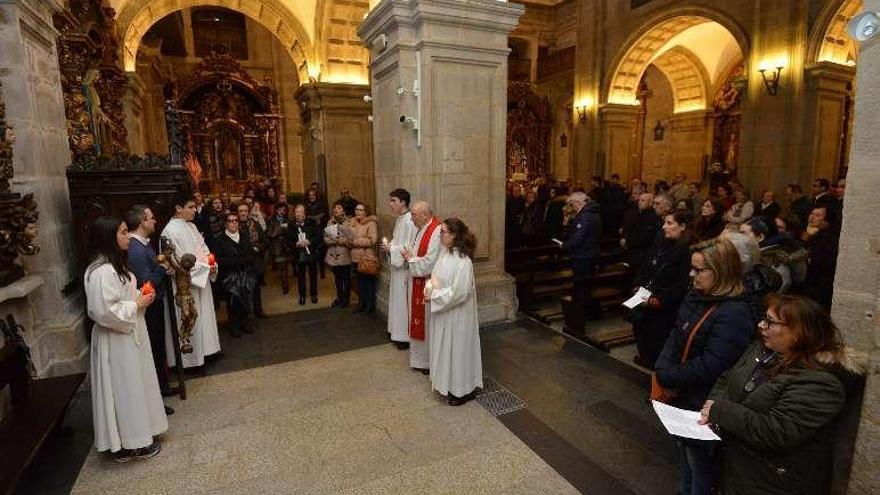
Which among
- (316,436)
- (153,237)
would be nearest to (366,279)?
(153,237)

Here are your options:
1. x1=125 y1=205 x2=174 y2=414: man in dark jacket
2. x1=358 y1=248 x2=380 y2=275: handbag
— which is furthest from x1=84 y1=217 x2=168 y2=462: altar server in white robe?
x1=358 y1=248 x2=380 y2=275: handbag

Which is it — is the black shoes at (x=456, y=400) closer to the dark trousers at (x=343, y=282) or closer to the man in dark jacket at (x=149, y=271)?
the man in dark jacket at (x=149, y=271)

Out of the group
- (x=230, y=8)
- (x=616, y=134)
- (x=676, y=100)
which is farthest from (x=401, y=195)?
(x=676, y=100)

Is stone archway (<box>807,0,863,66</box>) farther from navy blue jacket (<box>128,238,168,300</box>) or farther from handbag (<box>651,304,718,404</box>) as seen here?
navy blue jacket (<box>128,238,168,300</box>)

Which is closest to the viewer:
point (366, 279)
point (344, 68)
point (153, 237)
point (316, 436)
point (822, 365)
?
point (822, 365)

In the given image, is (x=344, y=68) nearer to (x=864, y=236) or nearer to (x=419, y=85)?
(x=419, y=85)

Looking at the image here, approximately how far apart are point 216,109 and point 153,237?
11.5 m

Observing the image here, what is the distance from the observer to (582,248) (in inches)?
234

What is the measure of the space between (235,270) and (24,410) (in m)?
2.84

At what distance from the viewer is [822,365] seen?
74.1 inches

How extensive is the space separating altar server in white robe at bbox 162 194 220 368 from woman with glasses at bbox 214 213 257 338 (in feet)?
2.37

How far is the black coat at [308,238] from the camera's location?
281 inches

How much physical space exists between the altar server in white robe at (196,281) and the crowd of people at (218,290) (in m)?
0.01

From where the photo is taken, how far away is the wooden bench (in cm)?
280
